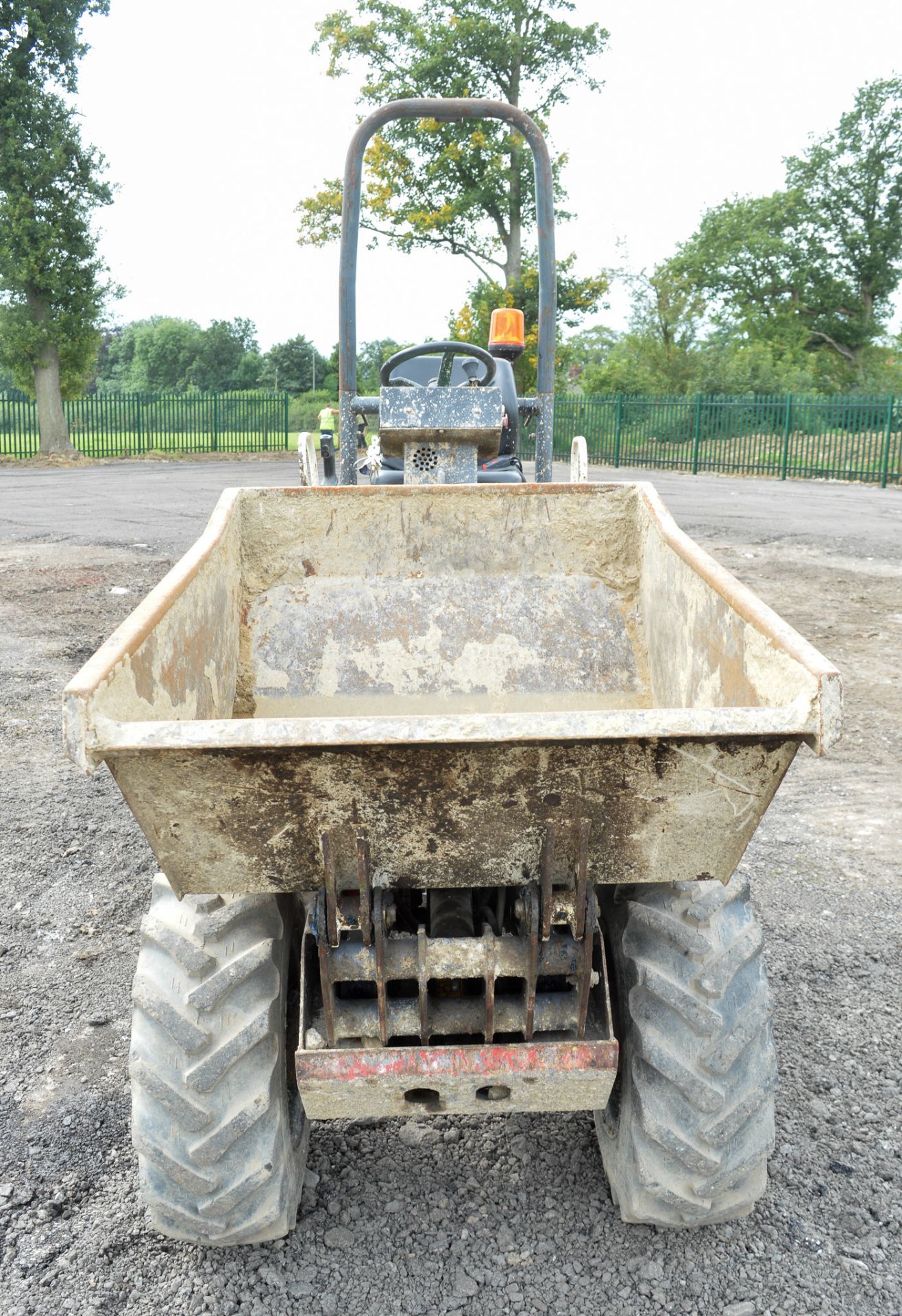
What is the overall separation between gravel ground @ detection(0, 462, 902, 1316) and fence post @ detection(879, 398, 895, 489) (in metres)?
17.2

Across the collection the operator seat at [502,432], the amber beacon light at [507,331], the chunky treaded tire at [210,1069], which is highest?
the amber beacon light at [507,331]

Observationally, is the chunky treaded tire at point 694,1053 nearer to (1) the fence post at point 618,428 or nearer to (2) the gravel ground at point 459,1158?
(2) the gravel ground at point 459,1158

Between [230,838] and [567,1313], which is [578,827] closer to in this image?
[230,838]

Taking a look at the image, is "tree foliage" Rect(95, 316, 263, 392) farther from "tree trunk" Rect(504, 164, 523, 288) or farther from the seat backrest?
the seat backrest

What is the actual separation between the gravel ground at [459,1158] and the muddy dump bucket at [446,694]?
930 millimetres

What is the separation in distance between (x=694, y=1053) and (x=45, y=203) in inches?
1004

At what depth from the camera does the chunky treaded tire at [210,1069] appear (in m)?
2.00

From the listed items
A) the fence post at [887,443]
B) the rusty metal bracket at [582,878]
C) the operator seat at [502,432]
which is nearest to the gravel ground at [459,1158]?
the rusty metal bracket at [582,878]

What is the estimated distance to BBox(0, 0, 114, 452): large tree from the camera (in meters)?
22.5

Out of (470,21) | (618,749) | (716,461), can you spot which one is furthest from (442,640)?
(470,21)

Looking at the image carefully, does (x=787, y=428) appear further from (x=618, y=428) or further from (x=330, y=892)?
(x=330, y=892)

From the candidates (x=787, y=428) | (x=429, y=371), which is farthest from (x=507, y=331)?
(x=787, y=428)

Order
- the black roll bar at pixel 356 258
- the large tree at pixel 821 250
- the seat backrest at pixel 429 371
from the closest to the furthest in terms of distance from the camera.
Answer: the black roll bar at pixel 356 258 → the seat backrest at pixel 429 371 → the large tree at pixel 821 250

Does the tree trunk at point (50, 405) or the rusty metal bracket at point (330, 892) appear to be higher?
the tree trunk at point (50, 405)
